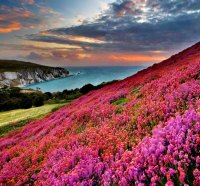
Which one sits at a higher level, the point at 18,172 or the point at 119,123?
the point at 119,123

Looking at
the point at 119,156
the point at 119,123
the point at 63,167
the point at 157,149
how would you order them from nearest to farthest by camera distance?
the point at 157,149, the point at 119,156, the point at 63,167, the point at 119,123

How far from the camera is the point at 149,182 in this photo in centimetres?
582

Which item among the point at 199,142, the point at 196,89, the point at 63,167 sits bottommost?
the point at 63,167

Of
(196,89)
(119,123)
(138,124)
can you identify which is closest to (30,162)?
(119,123)

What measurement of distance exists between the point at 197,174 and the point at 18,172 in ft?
28.5

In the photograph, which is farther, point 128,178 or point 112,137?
point 112,137

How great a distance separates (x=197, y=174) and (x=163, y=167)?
0.83m

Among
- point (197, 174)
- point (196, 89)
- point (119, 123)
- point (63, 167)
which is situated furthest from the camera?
point (119, 123)

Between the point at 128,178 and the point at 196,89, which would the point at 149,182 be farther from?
the point at 196,89

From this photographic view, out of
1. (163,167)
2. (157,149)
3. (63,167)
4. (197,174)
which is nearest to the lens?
(197,174)

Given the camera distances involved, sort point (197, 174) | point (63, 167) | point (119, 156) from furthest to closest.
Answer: point (63, 167), point (119, 156), point (197, 174)

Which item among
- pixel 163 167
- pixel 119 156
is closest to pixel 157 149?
pixel 163 167

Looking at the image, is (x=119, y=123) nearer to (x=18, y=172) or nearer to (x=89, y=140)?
(x=89, y=140)

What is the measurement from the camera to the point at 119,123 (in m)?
11.1
